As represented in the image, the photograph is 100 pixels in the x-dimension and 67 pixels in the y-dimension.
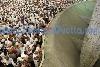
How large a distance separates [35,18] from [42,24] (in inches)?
11.7

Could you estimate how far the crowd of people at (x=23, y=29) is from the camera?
1440 millimetres

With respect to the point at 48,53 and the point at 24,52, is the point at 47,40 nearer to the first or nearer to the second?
the point at 48,53

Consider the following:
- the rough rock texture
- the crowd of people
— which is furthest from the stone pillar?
the crowd of people

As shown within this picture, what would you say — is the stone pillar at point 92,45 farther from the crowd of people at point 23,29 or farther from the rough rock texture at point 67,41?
the crowd of people at point 23,29

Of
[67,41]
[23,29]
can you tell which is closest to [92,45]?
[67,41]

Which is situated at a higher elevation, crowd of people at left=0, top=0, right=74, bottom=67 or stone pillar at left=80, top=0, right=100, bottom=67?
stone pillar at left=80, top=0, right=100, bottom=67

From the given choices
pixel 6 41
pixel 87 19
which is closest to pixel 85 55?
pixel 87 19

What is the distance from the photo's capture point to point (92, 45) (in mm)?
622

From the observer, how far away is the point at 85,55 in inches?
25.3

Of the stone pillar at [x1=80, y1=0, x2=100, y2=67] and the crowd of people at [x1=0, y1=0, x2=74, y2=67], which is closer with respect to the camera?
the stone pillar at [x1=80, y1=0, x2=100, y2=67]

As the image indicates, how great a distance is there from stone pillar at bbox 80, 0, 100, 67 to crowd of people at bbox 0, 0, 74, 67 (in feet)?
0.45

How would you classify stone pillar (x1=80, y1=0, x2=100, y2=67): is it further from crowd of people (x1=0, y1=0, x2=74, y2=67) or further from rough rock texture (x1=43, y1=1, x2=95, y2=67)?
crowd of people (x1=0, y1=0, x2=74, y2=67)

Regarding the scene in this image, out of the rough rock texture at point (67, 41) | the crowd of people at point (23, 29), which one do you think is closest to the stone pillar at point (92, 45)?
the rough rock texture at point (67, 41)

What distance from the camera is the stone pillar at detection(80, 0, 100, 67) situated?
618mm
